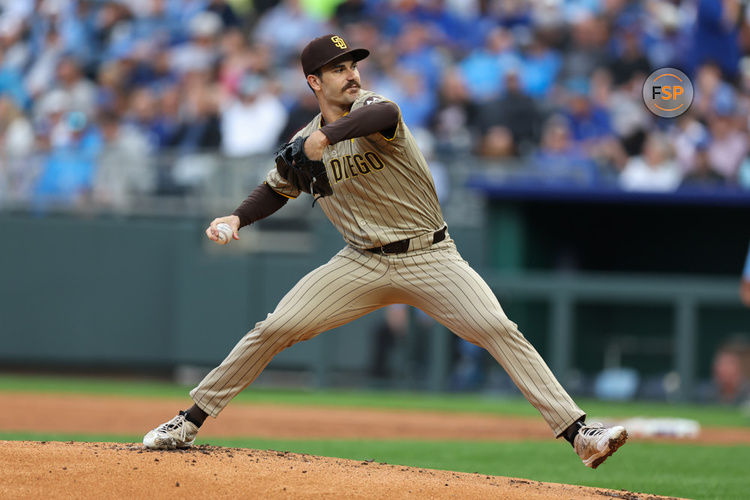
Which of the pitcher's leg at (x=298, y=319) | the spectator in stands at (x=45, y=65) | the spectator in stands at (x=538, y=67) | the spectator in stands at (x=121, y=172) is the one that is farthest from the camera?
the spectator in stands at (x=45, y=65)

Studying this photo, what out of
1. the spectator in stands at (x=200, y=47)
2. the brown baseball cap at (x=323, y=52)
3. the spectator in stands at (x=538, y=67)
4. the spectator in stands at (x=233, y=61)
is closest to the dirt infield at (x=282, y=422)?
the brown baseball cap at (x=323, y=52)

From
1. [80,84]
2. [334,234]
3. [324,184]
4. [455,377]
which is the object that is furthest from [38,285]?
[324,184]

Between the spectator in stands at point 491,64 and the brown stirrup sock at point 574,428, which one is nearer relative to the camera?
the brown stirrup sock at point 574,428

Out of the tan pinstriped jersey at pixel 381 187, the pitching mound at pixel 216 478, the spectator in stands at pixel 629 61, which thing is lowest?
the pitching mound at pixel 216 478

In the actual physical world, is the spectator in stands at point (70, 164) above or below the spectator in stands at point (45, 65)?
below

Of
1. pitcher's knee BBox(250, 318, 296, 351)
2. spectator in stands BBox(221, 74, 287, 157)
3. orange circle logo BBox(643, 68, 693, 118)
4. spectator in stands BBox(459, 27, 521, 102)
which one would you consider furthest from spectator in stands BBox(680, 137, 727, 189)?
pitcher's knee BBox(250, 318, 296, 351)

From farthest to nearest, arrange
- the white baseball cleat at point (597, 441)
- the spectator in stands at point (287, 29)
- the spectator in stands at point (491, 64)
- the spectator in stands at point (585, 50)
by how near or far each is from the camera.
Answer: the spectator in stands at point (287, 29) → the spectator in stands at point (491, 64) → the spectator in stands at point (585, 50) → the white baseball cleat at point (597, 441)

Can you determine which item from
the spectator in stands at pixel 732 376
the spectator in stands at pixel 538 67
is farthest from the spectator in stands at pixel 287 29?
the spectator in stands at pixel 732 376

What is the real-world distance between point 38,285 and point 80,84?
10.1ft

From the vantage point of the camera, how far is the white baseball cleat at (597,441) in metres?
4.58

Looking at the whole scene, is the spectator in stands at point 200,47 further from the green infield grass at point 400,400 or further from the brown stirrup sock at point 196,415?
the brown stirrup sock at point 196,415

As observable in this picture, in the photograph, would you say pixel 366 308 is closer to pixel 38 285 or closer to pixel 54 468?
pixel 54 468

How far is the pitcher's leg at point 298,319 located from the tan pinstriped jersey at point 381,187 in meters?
0.17

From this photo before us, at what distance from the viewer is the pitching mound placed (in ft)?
14.1
